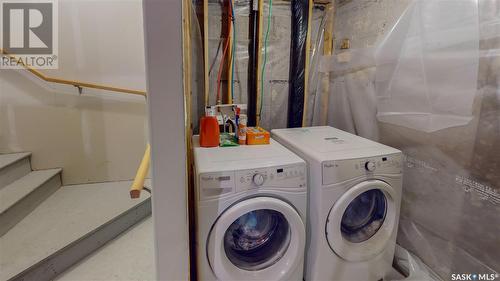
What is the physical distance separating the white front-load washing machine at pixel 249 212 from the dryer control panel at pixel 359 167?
13 centimetres

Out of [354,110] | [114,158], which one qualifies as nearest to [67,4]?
[114,158]

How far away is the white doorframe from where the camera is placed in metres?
0.80

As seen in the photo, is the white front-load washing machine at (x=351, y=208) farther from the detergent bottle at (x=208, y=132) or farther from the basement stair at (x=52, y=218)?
the basement stair at (x=52, y=218)

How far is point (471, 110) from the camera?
4.53 feet

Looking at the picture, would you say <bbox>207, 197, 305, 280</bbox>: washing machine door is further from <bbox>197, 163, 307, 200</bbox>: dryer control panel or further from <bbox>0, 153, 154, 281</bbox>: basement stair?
<bbox>0, 153, 154, 281</bbox>: basement stair

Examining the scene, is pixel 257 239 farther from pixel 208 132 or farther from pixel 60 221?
pixel 60 221

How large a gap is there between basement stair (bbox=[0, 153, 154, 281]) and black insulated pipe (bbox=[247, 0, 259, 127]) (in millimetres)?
1231

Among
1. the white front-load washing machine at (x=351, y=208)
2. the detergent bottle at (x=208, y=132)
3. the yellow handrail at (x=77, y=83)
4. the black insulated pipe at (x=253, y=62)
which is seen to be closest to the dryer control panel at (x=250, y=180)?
the white front-load washing machine at (x=351, y=208)

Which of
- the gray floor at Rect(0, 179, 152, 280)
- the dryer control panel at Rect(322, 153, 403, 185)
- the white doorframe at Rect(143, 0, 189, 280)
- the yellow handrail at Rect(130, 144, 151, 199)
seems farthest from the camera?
the gray floor at Rect(0, 179, 152, 280)

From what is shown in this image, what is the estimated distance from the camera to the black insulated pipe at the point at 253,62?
7.02 ft

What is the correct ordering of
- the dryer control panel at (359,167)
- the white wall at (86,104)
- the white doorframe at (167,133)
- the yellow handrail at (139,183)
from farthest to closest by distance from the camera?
the white wall at (86,104) → the dryer control panel at (359,167) → the yellow handrail at (139,183) → the white doorframe at (167,133)

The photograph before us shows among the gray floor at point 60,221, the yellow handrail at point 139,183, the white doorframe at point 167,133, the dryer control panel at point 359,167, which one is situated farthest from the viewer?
the gray floor at point 60,221

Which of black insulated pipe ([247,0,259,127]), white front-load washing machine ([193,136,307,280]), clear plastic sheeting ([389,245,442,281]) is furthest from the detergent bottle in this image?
clear plastic sheeting ([389,245,442,281])

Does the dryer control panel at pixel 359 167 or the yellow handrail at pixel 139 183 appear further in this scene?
the dryer control panel at pixel 359 167
